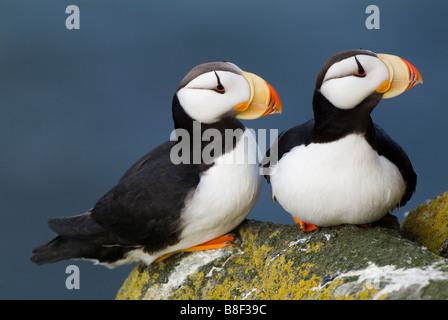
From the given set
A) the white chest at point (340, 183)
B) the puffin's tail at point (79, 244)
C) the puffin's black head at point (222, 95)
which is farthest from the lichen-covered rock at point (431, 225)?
the puffin's tail at point (79, 244)

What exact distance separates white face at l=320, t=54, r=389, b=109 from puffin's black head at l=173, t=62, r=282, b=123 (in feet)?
1.26

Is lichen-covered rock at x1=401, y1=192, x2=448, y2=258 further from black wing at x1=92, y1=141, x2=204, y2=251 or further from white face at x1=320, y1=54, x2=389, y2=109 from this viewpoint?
black wing at x1=92, y1=141, x2=204, y2=251

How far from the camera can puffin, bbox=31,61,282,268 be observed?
309 cm

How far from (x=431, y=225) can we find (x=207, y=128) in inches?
48.8

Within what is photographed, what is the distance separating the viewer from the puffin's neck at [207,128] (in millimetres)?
3150

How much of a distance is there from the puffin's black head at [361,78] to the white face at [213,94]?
41 cm

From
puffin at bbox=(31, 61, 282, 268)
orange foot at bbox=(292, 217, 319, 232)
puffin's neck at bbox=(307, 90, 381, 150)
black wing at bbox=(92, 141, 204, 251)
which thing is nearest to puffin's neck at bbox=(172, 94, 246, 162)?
puffin at bbox=(31, 61, 282, 268)

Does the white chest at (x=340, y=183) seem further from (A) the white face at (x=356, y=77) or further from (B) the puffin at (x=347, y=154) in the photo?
(A) the white face at (x=356, y=77)

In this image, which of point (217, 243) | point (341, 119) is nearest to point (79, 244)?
point (217, 243)

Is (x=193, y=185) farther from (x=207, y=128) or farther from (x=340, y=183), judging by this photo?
(x=340, y=183)

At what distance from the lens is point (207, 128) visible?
3.17 meters

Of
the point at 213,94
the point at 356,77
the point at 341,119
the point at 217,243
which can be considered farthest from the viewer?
the point at 217,243

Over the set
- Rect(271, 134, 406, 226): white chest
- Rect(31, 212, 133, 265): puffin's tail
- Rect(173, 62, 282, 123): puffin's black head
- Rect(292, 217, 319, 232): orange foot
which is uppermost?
Rect(173, 62, 282, 123): puffin's black head

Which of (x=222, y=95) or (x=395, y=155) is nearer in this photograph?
(x=222, y=95)
